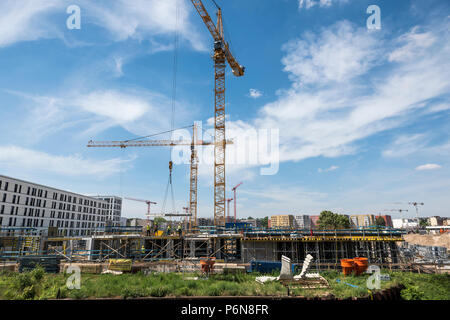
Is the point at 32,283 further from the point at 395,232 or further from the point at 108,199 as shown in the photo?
the point at 108,199

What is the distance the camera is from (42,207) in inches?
2404

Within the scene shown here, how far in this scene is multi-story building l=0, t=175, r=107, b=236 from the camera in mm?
51250

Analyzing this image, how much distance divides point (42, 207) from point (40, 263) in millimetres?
52797

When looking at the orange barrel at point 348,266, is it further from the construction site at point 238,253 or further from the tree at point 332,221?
the tree at point 332,221

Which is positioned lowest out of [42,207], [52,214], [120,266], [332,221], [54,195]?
[120,266]

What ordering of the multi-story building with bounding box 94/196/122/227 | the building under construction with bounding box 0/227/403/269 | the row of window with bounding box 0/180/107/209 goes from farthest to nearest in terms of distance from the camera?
the multi-story building with bounding box 94/196/122/227
the row of window with bounding box 0/180/107/209
the building under construction with bounding box 0/227/403/269

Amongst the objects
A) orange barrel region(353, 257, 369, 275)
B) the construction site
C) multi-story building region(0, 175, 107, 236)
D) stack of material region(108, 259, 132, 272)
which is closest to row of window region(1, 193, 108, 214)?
multi-story building region(0, 175, 107, 236)

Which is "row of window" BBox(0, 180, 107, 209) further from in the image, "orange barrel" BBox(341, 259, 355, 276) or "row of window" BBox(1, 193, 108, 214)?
"orange barrel" BBox(341, 259, 355, 276)

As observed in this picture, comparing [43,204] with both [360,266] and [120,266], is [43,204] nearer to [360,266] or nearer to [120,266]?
[120,266]

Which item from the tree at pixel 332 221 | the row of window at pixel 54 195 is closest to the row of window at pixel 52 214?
the row of window at pixel 54 195

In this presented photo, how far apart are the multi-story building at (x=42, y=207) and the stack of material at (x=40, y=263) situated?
20.2 metres

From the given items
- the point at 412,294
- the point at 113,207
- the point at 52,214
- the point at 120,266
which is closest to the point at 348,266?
the point at 412,294

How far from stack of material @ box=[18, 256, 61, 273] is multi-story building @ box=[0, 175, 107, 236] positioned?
66.2 feet
